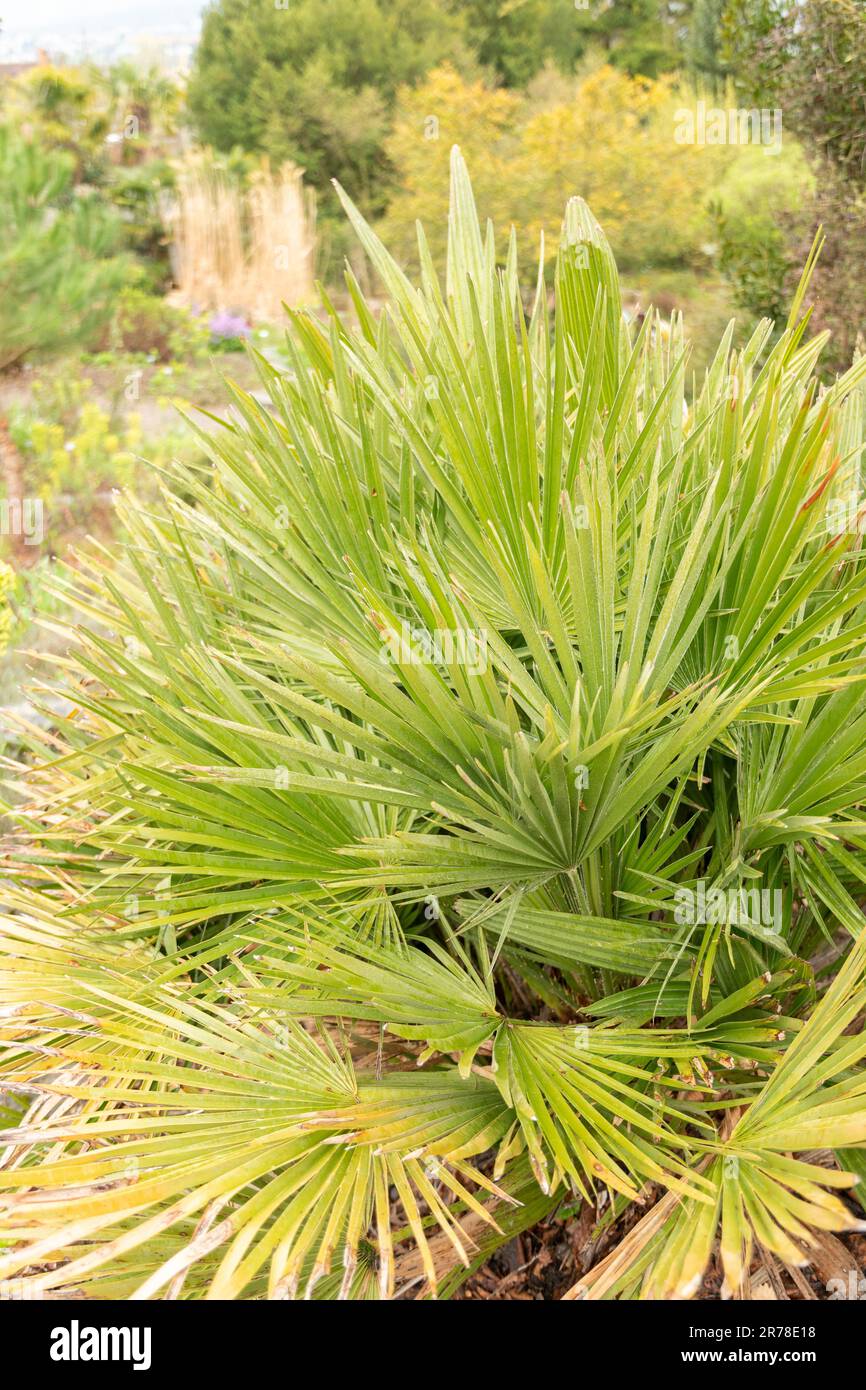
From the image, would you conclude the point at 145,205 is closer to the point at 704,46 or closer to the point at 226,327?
the point at 226,327

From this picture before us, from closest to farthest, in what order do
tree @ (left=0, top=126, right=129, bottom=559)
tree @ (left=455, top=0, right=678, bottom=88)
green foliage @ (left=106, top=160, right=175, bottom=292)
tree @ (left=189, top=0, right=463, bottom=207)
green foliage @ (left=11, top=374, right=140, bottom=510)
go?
green foliage @ (left=11, top=374, right=140, bottom=510) → tree @ (left=0, top=126, right=129, bottom=559) → green foliage @ (left=106, top=160, right=175, bottom=292) → tree @ (left=189, top=0, right=463, bottom=207) → tree @ (left=455, top=0, right=678, bottom=88)

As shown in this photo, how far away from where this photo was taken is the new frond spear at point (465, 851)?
2.81ft

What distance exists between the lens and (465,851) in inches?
37.7

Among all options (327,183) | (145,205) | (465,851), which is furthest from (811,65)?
(327,183)

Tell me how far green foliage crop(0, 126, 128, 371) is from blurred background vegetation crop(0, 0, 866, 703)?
0.5 inches

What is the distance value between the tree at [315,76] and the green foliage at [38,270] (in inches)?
214

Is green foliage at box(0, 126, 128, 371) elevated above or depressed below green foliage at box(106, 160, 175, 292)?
below

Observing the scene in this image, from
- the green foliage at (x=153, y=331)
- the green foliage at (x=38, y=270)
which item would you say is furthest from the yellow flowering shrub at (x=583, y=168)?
the green foliage at (x=38, y=270)

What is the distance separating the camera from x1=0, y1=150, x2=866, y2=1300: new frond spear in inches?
33.7

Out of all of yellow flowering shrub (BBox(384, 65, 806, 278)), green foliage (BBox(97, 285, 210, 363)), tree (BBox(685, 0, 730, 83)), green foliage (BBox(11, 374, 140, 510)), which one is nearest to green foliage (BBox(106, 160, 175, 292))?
green foliage (BBox(97, 285, 210, 363))

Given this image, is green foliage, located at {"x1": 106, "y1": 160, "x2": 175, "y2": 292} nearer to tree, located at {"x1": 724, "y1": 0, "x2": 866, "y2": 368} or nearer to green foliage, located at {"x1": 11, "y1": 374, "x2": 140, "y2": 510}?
green foliage, located at {"x1": 11, "y1": 374, "x2": 140, "y2": 510}

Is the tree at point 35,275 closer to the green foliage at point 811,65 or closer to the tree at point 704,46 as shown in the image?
the green foliage at point 811,65

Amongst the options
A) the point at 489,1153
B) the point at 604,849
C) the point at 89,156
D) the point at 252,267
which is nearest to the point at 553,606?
the point at 604,849
